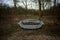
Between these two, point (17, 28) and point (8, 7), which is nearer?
point (17, 28)

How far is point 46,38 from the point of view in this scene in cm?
410

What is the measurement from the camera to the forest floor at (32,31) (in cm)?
414

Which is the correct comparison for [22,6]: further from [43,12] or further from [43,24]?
[43,24]

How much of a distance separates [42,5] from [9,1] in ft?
4.25

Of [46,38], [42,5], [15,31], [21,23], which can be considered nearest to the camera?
[46,38]

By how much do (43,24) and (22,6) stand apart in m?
1.27

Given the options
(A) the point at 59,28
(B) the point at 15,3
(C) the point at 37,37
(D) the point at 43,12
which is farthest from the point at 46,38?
(B) the point at 15,3

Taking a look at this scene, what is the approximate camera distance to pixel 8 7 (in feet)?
18.6

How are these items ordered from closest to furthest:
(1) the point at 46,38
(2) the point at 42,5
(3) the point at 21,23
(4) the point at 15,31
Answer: (1) the point at 46,38
(4) the point at 15,31
(3) the point at 21,23
(2) the point at 42,5

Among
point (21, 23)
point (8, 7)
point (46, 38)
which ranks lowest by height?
Answer: point (46, 38)

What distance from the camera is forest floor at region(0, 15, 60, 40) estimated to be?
163 inches

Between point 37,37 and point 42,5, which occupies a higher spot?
point 42,5

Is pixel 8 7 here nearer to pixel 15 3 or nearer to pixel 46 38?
pixel 15 3

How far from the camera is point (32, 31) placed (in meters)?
4.52
